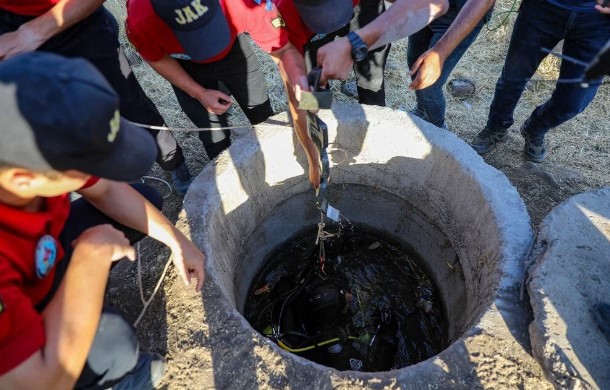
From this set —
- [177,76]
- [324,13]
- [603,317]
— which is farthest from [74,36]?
[603,317]

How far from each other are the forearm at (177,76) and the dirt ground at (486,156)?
765 millimetres

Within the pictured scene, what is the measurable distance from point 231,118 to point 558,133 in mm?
2671

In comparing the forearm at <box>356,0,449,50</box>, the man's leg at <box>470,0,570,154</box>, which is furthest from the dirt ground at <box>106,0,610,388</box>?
the forearm at <box>356,0,449,50</box>

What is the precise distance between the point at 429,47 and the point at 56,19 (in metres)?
2.13

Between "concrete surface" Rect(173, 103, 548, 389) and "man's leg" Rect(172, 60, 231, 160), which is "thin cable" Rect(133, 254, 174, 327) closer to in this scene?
"concrete surface" Rect(173, 103, 548, 389)

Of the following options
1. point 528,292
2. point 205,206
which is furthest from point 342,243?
point 528,292

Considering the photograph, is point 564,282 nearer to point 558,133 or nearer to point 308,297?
point 308,297

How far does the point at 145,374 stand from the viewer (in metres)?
1.53

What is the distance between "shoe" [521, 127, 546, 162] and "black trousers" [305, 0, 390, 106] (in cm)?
110

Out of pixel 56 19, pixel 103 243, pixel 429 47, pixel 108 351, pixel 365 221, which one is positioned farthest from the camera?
pixel 365 221

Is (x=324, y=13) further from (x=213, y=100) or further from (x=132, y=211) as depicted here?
(x=132, y=211)

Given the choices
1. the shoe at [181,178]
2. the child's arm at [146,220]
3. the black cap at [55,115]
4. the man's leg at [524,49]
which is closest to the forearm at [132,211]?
the child's arm at [146,220]

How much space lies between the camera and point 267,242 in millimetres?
2846

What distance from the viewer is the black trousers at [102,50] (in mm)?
2027
